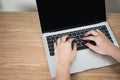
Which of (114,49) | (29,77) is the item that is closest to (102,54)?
(114,49)

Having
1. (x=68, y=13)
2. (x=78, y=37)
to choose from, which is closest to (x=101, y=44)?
(x=78, y=37)

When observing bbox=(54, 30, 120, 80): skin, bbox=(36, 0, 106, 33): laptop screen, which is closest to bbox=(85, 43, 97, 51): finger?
bbox=(54, 30, 120, 80): skin

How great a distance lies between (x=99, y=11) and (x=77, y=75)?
337 mm

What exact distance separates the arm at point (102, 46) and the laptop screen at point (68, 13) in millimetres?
110

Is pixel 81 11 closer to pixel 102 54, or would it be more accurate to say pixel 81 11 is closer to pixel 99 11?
pixel 99 11

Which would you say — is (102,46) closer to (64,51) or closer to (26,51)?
(64,51)

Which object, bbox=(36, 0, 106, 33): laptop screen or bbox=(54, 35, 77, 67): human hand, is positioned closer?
bbox=(54, 35, 77, 67): human hand

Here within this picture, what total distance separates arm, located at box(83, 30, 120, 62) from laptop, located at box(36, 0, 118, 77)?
28mm

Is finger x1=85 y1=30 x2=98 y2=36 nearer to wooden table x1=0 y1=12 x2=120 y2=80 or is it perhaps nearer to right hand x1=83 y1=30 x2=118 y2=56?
right hand x1=83 y1=30 x2=118 y2=56

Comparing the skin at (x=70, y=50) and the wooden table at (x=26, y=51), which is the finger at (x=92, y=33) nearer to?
the skin at (x=70, y=50)

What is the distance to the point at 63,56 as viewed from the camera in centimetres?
84

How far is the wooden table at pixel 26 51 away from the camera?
2.74 feet

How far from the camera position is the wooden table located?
32.9 inches

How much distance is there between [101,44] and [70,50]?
0.13 metres
